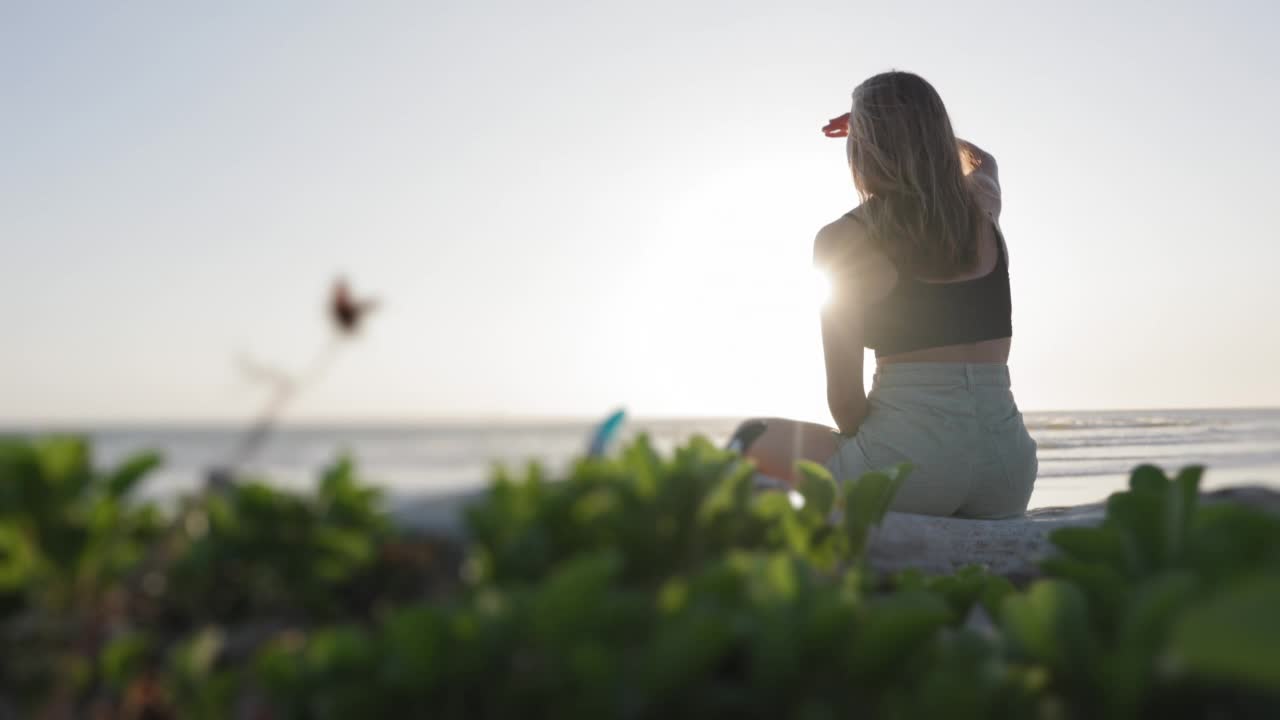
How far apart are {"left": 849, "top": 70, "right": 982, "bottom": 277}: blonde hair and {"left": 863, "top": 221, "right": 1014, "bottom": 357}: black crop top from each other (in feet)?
0.31

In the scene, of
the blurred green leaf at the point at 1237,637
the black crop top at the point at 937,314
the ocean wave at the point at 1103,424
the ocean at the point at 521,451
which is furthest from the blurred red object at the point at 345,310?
the ocean wave at the point at 1103,424

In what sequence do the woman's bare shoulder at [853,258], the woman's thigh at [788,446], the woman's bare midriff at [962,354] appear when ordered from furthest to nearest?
the woman's bare midriff at [962,354] < the woman's bare shoulder at [853,258] < the woman's thigh at [788,446]

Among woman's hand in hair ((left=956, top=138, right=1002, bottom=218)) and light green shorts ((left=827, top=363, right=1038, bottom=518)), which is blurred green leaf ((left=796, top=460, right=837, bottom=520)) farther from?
woman's hand in hair ((left=956, top=138, right=1002, bottom=218))

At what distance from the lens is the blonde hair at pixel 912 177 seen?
163 inches

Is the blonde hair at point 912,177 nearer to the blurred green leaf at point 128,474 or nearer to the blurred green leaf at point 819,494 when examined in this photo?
the blurred green leaf at point 819,494

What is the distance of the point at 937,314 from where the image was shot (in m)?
4.26

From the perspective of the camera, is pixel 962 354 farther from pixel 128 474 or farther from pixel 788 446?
pixel 128 474

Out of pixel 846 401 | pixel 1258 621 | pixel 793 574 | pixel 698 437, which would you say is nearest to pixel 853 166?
pixel 846 401

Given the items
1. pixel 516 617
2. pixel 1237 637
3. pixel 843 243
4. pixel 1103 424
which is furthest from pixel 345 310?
pixel 1103 424

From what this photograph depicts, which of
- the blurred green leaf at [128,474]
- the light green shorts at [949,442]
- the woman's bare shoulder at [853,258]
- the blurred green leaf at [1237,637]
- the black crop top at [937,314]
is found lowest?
the light green shorts at [949,442]

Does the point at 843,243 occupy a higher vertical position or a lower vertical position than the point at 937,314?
higher

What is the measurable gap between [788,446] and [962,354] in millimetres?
1080

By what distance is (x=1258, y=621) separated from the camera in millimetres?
635

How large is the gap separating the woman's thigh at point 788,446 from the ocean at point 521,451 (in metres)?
0.41
